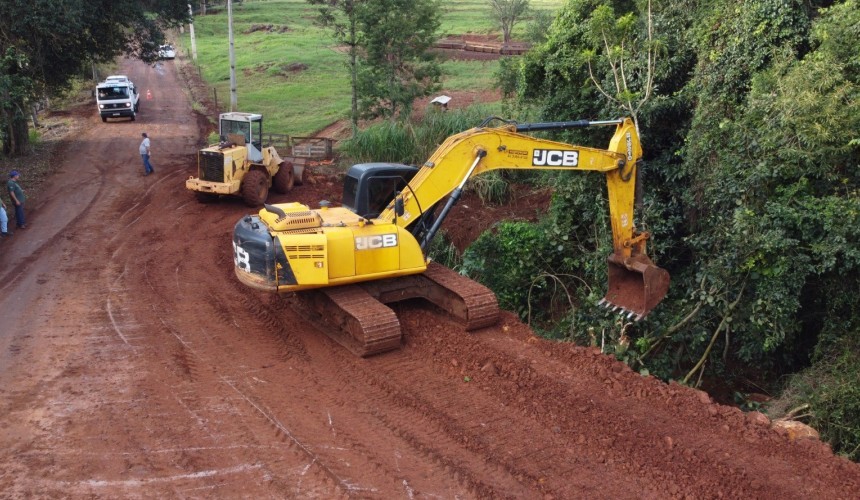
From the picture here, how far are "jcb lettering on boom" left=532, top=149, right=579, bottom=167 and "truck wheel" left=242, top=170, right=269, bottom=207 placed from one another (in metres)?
10.2

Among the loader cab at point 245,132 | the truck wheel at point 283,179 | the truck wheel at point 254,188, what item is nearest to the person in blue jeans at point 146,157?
the loader cab at point 245,132

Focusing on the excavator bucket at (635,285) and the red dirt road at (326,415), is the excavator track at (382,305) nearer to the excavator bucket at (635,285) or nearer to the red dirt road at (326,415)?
the red dirt road at (326,415)

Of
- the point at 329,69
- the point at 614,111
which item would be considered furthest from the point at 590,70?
the point at 329,69

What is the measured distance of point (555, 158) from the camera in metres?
10.7

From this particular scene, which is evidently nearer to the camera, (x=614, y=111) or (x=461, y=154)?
(x=461, y=154)

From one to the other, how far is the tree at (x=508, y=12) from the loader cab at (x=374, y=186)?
131ft

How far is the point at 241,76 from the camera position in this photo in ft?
148

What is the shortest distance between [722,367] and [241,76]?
39.0 metres

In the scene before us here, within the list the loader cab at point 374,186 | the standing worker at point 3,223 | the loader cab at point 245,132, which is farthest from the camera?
the loader cab at point 245,132

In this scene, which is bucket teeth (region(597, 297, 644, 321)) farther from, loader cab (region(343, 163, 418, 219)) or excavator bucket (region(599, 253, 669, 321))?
loader cab (region(343, 163, 418, 219))

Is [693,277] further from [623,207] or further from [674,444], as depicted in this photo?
[674,444]

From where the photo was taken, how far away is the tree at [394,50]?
2589 centimetres

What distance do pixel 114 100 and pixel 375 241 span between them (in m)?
26.3

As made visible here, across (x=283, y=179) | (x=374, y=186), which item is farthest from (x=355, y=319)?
(x=283, y=179)
